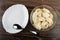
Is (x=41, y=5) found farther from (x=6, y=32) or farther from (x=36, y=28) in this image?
(x=6, y=32)

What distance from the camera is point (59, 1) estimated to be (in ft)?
3.43

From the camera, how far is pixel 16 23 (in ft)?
3.45

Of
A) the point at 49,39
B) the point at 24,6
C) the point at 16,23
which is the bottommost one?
the point at 49,39

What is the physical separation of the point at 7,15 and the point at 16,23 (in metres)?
0.08

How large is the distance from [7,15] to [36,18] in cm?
19

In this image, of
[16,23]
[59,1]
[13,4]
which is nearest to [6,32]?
[16,23]

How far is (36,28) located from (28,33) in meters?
0.06

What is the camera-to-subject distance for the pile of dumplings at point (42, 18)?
1002mm

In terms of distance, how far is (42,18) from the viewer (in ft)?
3.30

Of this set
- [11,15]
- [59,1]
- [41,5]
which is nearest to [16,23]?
[11,15]

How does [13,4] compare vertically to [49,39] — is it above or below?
above

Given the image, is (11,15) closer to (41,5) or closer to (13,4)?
(13,4)

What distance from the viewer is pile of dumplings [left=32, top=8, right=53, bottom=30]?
100 cm

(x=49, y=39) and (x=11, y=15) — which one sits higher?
(x=11, y=15)
